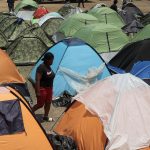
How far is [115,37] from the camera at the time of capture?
56.5 feet

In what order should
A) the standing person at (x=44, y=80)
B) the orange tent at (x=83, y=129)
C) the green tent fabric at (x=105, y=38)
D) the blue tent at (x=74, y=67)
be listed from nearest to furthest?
the orange tent at (x=83, y=129)
the standing person at (x=44, y=80)
the blue tent at (x=74, y=67)
the green tent fabric at (x=105, y=38)

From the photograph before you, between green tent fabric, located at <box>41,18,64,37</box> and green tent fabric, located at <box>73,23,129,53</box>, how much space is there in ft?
19.3

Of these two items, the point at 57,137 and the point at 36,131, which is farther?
the point at 57,137

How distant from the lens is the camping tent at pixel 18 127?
26.1 feet

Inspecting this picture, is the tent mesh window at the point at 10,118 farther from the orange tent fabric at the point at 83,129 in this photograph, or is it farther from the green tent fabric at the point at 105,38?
the green tent fabric at the point at 105,38

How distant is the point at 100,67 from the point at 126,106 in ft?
15.2

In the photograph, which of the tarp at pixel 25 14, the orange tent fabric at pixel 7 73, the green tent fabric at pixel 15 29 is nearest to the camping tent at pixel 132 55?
the orange tent fabric at pixel 7 73

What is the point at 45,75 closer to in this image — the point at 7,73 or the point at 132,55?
the point at 7,73

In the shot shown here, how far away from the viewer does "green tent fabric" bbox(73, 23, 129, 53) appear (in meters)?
17.0

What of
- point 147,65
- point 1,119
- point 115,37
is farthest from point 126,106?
point 115,37

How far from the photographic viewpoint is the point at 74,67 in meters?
13.6

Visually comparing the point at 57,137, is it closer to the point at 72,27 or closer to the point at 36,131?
the point at 36,131

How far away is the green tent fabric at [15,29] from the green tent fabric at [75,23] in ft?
5.53

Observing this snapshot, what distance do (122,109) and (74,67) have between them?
16.2 ft
